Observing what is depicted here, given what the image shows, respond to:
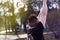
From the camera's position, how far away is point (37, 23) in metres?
1.21

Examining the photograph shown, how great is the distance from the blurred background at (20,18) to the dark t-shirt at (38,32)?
0.11ft

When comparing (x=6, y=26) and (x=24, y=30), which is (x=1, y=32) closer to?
(x=6, y=26)

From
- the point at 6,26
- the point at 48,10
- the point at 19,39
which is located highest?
the point at 48,10

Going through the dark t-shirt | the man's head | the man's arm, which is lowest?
the dark t-shirt

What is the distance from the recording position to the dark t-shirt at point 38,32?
1191 mm

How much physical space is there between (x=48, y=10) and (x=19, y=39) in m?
0.33

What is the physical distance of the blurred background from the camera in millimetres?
1183

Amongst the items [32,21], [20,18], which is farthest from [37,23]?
[20,18]

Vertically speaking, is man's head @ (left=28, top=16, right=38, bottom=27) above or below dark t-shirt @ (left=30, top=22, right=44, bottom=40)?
above

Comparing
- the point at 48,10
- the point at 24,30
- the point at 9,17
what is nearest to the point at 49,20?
the point at 48,10

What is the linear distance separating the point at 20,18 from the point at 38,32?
0.18m

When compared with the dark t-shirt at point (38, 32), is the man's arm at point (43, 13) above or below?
above

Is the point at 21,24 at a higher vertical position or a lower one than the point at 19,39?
higher

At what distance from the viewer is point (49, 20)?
1187 millimetres
